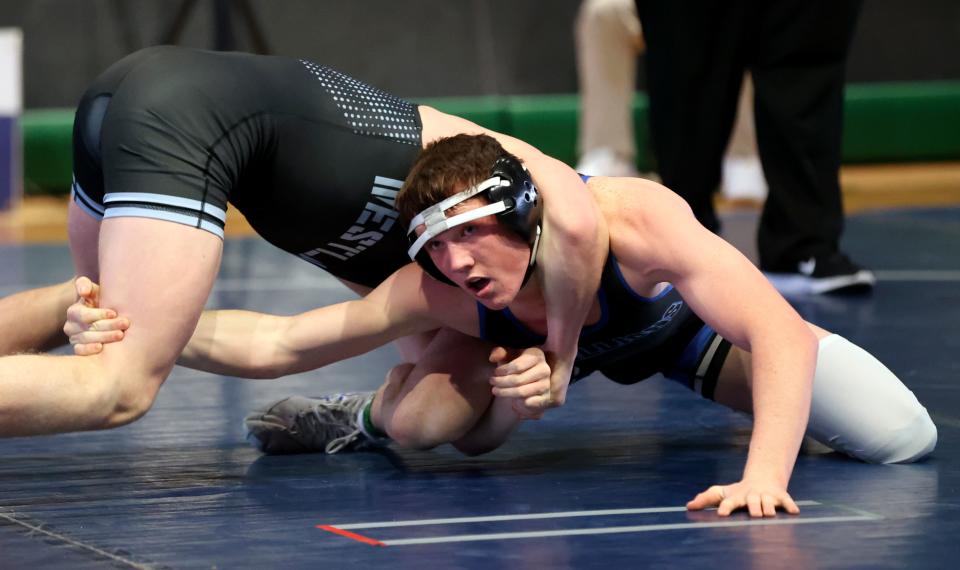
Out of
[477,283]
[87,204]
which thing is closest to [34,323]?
[87,204]

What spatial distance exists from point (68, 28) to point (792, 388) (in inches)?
266

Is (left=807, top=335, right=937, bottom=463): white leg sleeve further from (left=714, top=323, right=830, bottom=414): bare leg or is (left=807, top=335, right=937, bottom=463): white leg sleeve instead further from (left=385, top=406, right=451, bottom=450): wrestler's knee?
(left=385, top=406, right=451, bottom=450): wrestler's knee

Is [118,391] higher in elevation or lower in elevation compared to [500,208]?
lower

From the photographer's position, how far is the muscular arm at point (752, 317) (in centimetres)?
234

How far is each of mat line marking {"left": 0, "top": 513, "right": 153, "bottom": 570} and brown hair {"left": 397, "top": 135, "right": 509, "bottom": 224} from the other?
70 centimetres

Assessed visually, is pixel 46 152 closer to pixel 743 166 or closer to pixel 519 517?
pixel 743 166

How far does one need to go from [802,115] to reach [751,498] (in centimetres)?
278

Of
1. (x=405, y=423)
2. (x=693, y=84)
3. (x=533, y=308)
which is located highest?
(x=693, y=84)

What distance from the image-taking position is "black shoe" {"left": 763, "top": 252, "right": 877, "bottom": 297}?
4727mm

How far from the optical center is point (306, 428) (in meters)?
2.94

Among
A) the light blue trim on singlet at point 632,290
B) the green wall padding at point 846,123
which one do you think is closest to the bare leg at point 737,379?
the light blue trim on singlet at point 632,290

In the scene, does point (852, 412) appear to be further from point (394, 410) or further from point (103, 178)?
point (103, 178)

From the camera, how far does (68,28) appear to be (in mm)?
8391

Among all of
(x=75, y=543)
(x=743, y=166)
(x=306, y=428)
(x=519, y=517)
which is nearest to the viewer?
(x=75, y=543)
